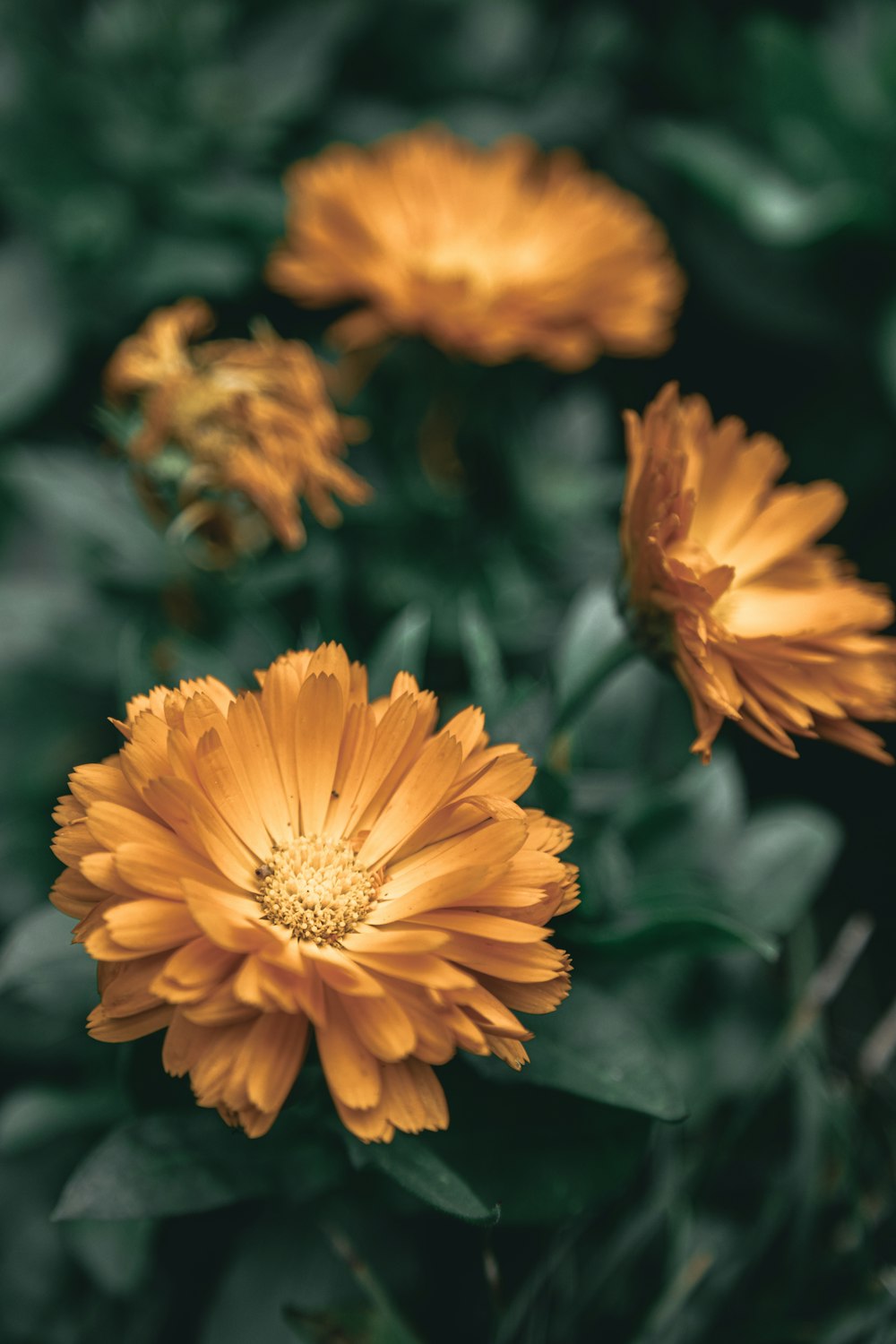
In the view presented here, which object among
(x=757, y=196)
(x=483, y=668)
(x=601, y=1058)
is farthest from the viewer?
(x=757, y=196)

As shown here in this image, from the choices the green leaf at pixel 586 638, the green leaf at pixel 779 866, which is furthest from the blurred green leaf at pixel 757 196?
the green leaf at pixel 779 866

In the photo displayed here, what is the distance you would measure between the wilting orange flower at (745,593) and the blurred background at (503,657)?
0.14m

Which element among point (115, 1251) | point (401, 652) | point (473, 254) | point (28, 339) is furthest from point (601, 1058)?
point (28, 339)

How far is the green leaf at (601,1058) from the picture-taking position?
2.32 ft

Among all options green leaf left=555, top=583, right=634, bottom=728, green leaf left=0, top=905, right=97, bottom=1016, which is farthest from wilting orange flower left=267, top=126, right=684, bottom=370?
green leaf left=0, top=905, right=97, bottom=1016

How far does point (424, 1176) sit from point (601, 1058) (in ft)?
0.54

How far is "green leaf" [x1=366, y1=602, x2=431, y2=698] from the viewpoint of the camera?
0.90m

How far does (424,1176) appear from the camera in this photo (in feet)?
2.11

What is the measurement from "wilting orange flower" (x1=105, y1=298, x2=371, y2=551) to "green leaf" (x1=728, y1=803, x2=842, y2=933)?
21.4 inches

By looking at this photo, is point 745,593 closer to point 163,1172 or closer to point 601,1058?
point 601,1058

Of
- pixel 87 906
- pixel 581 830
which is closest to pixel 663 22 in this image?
pixel 581 830

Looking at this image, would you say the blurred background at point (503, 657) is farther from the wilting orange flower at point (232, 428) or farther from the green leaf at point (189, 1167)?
the wilting orange flower at point (232, 428)

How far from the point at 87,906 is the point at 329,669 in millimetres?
189

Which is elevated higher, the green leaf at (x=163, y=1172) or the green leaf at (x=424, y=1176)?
the green leaf at (x=424, y=1176)
